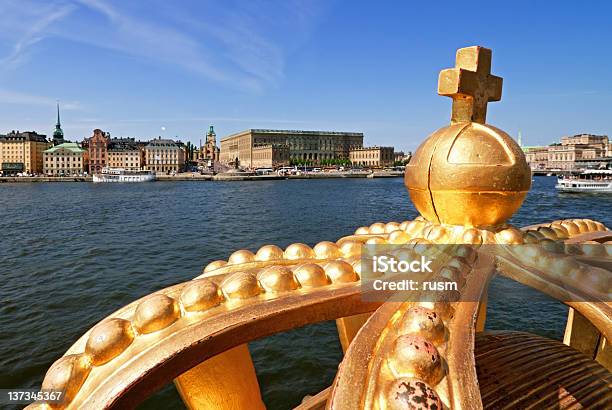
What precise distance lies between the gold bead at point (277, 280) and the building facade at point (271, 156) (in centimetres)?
15306

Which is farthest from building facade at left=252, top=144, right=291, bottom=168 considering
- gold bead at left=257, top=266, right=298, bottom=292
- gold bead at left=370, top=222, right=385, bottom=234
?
gold bead at left=257, top=266, right=298, bottom=292

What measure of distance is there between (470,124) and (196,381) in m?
2.87

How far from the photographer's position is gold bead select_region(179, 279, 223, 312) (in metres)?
1.86

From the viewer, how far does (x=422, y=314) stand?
1.68m

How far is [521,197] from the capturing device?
317 centimetres

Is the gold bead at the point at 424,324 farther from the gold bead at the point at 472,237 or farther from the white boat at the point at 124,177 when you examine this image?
the white boat at the point at 124,177

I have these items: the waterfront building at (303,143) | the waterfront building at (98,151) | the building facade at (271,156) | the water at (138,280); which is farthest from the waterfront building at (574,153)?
the waterfront building at (98,151)

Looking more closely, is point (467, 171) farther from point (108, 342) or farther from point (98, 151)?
point (98, 151)

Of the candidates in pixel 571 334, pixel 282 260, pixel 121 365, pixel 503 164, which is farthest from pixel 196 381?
pixel 571 334

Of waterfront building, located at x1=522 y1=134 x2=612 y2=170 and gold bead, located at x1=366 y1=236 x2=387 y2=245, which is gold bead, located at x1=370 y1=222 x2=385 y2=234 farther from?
waterfront building, located at x1=522 y1=134 x2=612 y2=170

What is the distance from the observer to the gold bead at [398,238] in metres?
3.06

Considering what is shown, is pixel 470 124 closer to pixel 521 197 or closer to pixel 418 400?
pixel 521 197

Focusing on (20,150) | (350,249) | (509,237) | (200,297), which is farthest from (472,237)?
(20,150)

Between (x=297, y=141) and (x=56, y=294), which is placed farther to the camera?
(x=297, y=141)
